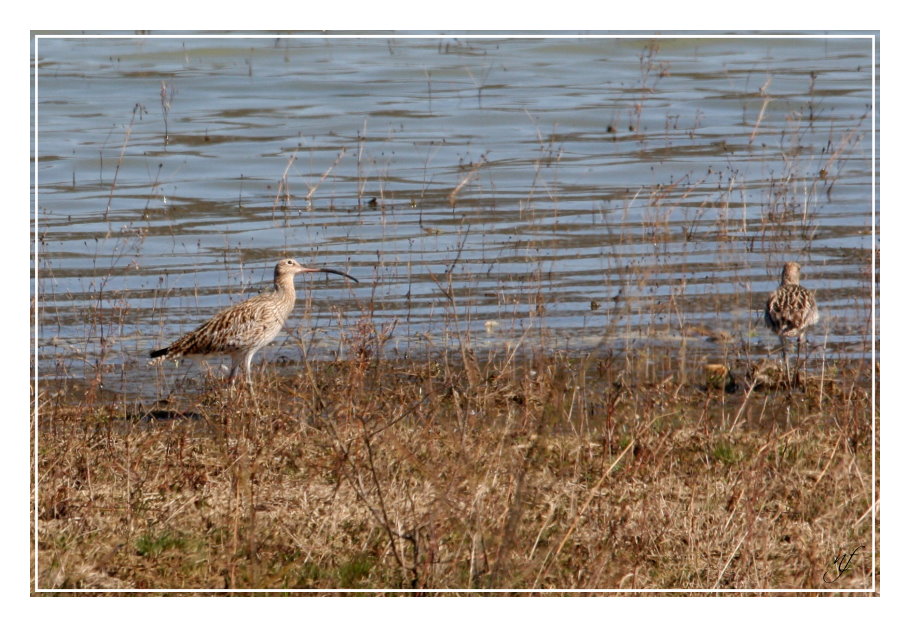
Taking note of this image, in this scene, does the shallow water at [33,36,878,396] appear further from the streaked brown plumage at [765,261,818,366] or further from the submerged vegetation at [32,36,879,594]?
the streaked brown plumage at [765,261,818,366]

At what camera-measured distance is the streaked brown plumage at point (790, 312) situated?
31.4ft

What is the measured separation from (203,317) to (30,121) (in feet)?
16.5

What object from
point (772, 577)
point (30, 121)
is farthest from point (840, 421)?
point (30, 121)

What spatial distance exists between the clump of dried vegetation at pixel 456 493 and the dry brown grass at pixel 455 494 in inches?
0.5

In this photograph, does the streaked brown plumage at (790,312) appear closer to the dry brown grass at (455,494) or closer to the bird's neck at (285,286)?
the dry brown grass at (455,494)

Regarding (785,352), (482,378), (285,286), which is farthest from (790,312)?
(285,286)

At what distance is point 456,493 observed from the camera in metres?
6.02

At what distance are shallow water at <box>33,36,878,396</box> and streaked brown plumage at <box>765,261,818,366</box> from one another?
0.80ft

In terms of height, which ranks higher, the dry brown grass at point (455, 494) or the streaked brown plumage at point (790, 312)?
the streaked brown plumage at point (790, 312)

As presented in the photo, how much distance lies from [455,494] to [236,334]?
3.94 metres

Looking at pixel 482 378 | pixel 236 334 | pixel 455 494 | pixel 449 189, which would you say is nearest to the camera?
pixel 455 494

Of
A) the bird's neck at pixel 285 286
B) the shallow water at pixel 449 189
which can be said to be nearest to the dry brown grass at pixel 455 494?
the shallow water at pixel 449 189

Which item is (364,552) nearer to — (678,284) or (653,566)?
(653,566)

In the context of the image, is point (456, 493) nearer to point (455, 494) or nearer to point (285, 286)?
point (455, 494)
